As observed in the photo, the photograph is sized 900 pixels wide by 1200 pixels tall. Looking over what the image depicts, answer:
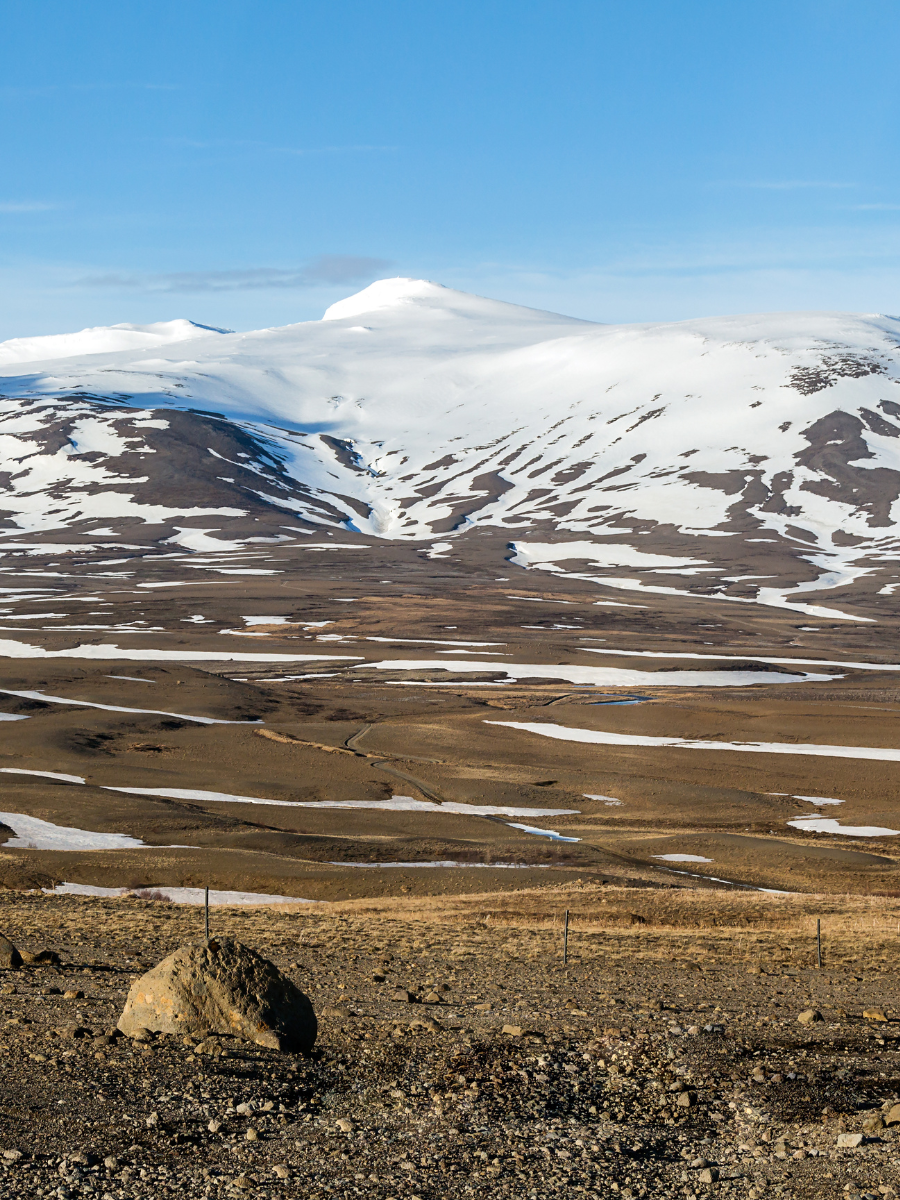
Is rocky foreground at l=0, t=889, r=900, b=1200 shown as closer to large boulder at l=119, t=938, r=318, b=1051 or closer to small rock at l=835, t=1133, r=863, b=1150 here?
small rock at l=835, t=1133, r=863, b=1150

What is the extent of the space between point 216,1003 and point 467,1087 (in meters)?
3.86

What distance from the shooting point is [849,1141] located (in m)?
13.0

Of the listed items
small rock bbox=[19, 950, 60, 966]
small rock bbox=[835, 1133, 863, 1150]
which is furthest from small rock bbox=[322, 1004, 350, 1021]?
small rock bbox=[835, 1133, 863, 1150]

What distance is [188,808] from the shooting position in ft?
167

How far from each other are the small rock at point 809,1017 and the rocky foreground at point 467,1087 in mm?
24

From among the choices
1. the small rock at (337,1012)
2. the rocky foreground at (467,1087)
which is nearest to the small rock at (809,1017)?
the rocky foreground at (467,1087)

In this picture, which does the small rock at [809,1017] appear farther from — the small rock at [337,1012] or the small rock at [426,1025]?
the small rock at [337,1012]

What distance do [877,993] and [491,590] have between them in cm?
15772

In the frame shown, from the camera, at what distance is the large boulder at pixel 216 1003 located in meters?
16.0

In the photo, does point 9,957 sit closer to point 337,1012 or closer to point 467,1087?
point 337,1012

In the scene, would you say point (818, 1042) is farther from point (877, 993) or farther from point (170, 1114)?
point (170, 1114)

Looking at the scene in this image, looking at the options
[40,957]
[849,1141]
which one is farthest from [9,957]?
[849,1141]

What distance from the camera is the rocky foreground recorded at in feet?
40.0

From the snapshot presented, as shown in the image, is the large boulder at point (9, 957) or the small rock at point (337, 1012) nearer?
the small rock at point (337, 1012)
